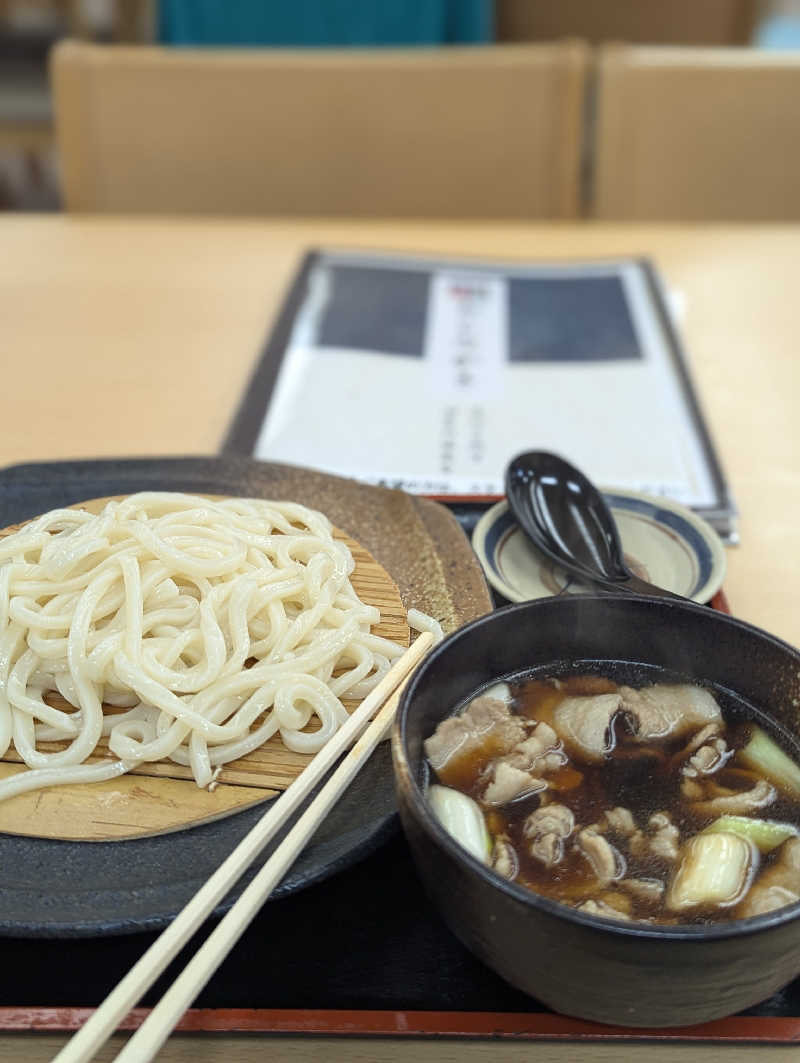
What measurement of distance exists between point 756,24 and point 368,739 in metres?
5.29

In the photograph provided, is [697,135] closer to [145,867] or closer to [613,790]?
[613,790]

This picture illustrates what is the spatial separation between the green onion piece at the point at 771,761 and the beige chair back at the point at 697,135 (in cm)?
217

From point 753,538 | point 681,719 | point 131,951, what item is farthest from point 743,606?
point 131,951

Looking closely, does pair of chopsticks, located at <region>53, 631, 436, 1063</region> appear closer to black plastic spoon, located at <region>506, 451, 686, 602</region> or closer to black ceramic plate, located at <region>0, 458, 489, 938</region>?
black ceramic plate, located at <region>0, 458, 489, 938</region>

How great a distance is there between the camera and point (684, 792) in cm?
89

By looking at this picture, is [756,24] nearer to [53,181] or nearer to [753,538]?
[53,181]

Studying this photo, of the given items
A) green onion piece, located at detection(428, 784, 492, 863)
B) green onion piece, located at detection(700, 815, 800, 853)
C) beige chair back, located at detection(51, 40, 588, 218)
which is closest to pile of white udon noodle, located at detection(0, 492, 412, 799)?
green onion piece, located at detection(428, 784, 492, 863)

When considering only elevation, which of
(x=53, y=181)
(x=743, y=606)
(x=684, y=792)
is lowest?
(x=53, y=181)

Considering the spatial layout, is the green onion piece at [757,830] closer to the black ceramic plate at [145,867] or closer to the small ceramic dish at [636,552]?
the black ceramic plate at [145,867]

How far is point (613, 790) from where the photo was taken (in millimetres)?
895

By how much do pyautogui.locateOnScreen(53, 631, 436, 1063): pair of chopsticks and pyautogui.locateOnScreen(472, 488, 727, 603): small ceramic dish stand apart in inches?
10.5

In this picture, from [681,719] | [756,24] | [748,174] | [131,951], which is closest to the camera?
[131,951]

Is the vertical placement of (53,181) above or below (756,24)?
below

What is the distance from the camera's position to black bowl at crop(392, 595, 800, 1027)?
644mm
